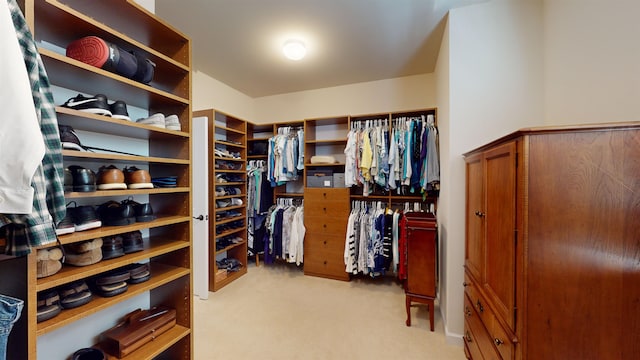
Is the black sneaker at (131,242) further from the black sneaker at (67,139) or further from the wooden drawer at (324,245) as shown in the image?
the wooden drawer at (324,245)

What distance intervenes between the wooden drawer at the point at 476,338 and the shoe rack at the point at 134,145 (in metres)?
1.71

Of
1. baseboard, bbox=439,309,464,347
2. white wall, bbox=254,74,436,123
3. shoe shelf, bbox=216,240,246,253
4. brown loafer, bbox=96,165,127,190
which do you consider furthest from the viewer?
white wall, bbox=254,74,436,123

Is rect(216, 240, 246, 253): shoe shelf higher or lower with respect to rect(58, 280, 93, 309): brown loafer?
lower

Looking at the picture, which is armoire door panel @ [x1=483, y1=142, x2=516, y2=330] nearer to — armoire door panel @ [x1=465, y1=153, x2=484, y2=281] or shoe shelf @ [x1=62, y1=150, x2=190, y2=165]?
armoire door panel @ [x1=465, y1=153, x2=484, y2=281]

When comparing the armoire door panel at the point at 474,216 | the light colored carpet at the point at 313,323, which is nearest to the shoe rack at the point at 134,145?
the light colored carpet at the point at 313,323

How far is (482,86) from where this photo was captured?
177cm

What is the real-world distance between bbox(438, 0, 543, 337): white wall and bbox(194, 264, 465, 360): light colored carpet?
15.3 inches

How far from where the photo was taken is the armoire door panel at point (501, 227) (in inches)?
39.8

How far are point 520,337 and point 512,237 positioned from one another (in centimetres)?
40

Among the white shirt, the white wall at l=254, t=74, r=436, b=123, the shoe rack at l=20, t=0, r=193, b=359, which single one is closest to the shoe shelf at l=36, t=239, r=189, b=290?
the shoe rack at l=20, t=0, r=193, b=359

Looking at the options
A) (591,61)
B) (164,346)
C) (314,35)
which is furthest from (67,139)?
(591,61)

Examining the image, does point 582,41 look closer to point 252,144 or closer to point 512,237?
point 512,237

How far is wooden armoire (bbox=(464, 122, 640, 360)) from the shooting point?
2.75ft

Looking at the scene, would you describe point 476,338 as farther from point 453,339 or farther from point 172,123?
point 172,123
